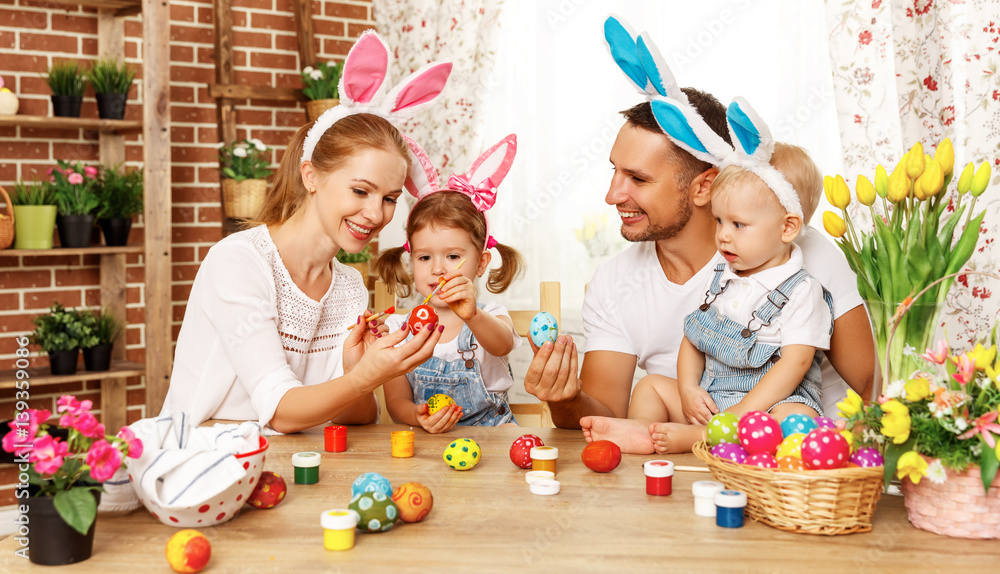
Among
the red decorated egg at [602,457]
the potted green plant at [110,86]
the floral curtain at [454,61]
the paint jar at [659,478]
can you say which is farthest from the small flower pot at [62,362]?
the paint jar at [659,478]

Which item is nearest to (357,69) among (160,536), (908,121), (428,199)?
(428,199)

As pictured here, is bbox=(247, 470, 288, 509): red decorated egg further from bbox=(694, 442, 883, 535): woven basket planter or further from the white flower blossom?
the white flower blossom

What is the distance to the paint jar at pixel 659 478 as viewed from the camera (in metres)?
1.30

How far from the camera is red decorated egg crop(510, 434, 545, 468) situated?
1455 millimetres

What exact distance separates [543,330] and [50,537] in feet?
3.60

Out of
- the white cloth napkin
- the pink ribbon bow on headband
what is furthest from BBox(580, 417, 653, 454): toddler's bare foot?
the pink ribbon bow on headband

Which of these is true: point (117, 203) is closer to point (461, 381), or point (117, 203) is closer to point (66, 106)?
point (66, 106)

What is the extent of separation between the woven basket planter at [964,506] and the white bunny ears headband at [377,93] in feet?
4.54

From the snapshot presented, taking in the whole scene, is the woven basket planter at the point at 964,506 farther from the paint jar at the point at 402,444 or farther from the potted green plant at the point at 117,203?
the potted green plant at the point at 117,203

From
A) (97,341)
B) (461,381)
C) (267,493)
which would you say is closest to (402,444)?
(267,493)

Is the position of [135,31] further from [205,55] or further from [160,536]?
[160,536]

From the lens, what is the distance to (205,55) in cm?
378

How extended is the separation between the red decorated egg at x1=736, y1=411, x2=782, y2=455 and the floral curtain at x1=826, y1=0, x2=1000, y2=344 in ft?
3.60

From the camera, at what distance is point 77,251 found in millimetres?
3246
